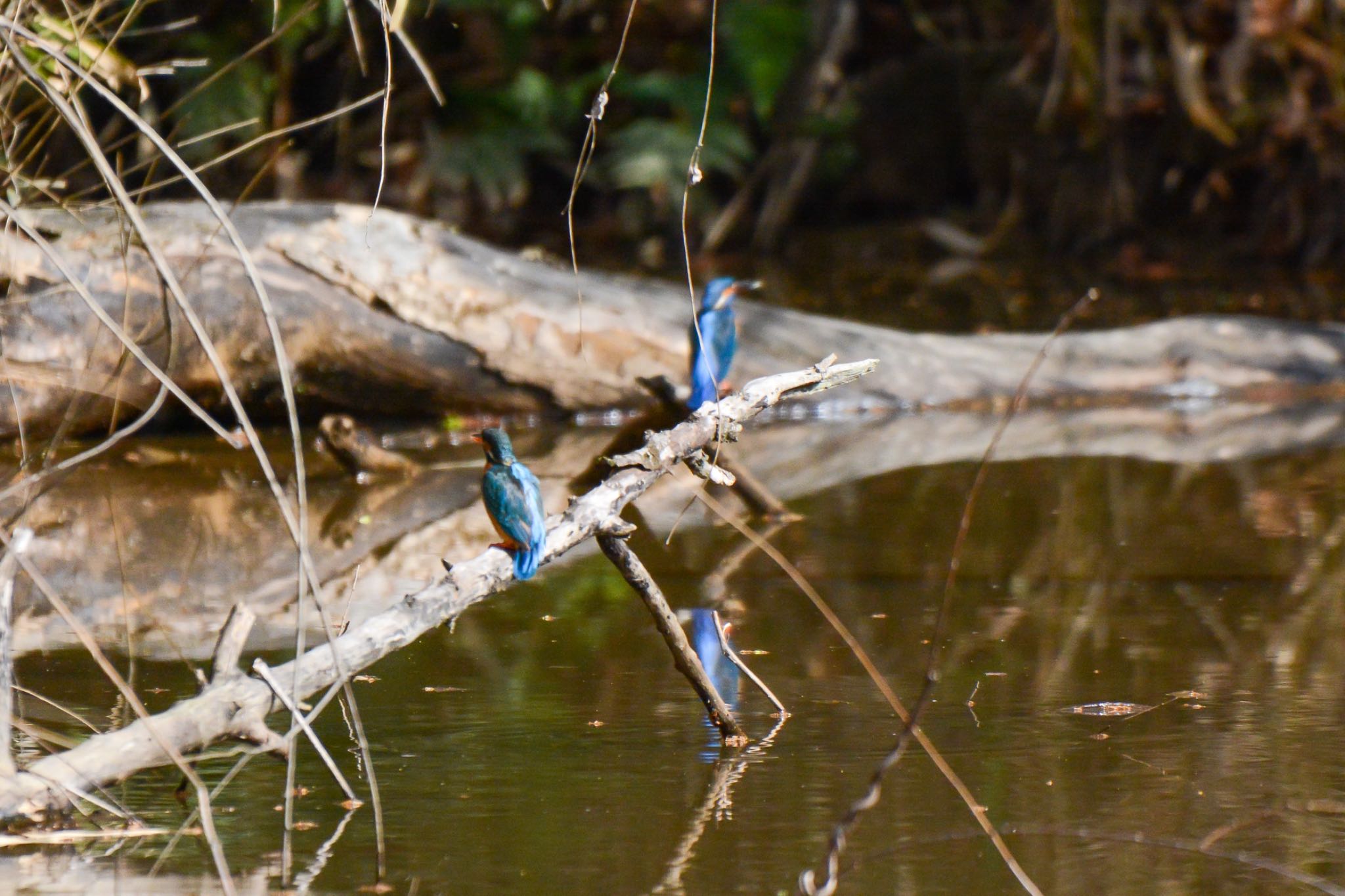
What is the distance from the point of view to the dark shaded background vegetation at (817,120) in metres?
10.0

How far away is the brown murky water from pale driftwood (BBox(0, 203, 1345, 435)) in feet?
3.17

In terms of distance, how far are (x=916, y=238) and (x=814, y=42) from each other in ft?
5.43

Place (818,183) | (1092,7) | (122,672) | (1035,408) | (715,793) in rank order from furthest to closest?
1. (818,183)
2. (1092,7)
3. (1035,408)
4. (122,672)
5. (715,793)

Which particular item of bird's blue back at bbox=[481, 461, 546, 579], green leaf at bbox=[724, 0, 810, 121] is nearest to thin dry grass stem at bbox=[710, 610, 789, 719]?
bird's blue back at bbox=[481, 461, 546, 579]

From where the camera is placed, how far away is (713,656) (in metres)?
3.28

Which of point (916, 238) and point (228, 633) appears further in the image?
point (916, 238)

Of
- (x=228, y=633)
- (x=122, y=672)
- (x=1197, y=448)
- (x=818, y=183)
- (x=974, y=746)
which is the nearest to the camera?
(x=228, y=633)

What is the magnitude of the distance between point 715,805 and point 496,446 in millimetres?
961

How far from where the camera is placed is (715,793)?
2.44 metres

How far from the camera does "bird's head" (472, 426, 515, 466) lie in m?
3.07

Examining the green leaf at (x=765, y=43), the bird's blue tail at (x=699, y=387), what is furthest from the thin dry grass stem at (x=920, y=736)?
the green leaf at (x=765, y=43)

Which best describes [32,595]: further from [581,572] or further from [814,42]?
[814,42]

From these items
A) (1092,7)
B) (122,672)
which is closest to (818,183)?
(1092,7)

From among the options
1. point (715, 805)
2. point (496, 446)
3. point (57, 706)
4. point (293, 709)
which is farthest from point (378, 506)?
point (293, 709)
